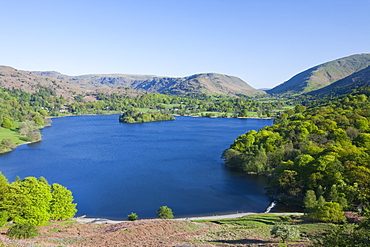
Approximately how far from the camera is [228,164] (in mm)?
81062

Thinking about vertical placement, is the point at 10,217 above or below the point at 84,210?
above

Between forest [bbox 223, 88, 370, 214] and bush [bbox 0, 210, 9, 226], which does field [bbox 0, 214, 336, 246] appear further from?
forest [bbox 223, 88, 370, 214]

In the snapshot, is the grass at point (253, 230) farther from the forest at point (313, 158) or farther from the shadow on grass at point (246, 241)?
the forest at point (313, 158)

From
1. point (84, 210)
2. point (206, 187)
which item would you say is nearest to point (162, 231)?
point (84, 210)

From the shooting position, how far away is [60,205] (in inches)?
Answer: 1721

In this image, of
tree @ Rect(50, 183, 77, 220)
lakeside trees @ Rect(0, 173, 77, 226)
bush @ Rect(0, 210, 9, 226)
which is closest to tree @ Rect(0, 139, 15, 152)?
lakeside trees @ Rect(0, 173, 77, 226)

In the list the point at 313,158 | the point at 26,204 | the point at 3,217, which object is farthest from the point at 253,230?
the point at 313,158

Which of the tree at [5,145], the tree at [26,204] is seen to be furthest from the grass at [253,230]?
the tree at [5,145]

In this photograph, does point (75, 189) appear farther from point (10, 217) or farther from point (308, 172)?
point (308, 172)

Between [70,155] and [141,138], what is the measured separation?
38.9 metres

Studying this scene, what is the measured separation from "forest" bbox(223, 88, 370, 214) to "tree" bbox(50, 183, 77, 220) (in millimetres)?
36696

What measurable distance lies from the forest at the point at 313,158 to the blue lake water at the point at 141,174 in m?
4.67

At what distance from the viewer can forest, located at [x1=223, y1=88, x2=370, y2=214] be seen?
48531 mm

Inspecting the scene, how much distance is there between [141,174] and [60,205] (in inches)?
1192
